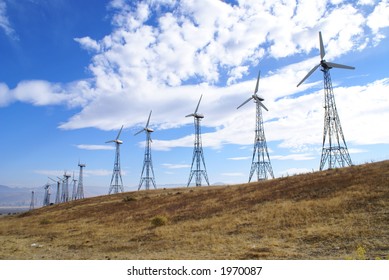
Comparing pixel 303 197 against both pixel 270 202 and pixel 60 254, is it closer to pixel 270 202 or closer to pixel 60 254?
pixel 270 202

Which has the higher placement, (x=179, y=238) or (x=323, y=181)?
(x=323, y=181)

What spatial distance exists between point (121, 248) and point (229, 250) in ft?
24.7

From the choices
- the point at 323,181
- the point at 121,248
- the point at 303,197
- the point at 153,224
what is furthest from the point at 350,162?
the point at 121,248

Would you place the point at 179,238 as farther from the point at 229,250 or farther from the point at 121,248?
the point at 229,250

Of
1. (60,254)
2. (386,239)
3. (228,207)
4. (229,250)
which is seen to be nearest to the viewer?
(386,239)

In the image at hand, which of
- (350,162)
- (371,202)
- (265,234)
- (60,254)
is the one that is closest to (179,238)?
(265,234)

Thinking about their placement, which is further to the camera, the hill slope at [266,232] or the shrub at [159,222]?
the shrub at [159,222]

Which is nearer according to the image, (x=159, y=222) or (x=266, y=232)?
(x=266, y=232)

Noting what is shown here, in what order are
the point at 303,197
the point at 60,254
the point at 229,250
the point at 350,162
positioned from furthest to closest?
the point at 350,162, the point at 303,197, the point at 60,254, the point at 229,250

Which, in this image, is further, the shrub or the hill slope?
the shrub

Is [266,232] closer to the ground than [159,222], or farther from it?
closer to the ground

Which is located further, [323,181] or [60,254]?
[323,181]
